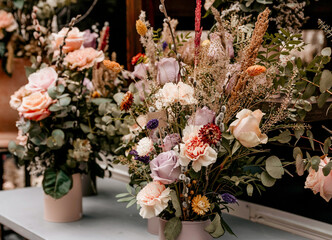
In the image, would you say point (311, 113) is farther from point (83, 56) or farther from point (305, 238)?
point (83, 56)

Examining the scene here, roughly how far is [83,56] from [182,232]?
64 centimetres

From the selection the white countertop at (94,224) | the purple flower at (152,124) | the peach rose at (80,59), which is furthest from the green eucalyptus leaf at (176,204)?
the peach rose at (80,59)

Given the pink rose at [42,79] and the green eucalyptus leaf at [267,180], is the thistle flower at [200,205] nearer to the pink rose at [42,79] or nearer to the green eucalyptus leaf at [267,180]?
the green eucalyptus leaf at [267,180]

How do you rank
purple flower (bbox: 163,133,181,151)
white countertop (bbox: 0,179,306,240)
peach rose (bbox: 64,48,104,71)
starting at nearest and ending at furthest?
purple flower (bbox: 163,133,181,151)
white countertop (bbox: 0,179,306,240)
peach rose (bbox: 64,48,104,71)

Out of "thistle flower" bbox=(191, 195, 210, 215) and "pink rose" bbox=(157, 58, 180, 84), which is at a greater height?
"pink rose" bbox=(157, 58, 180, 84)

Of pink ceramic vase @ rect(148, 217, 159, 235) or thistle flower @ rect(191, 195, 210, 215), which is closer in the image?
thistle flower @ rect(191, 195, 210, 215)

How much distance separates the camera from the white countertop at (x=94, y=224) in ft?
4.16

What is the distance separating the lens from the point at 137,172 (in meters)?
1.09

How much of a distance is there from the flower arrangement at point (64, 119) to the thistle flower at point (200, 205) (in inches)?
18.4

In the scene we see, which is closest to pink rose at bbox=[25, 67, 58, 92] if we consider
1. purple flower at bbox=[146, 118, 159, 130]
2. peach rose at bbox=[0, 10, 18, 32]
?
purple flower at bbox=[146, 118, 159, 130]

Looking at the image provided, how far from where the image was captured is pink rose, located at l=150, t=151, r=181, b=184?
3.12 ft

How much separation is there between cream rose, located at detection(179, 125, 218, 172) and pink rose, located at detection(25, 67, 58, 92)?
1.83 feet

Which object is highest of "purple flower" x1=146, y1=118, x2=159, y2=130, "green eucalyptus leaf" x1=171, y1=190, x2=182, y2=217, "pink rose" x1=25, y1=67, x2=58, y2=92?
"pink rose" x1=25, y1=67, x2=58, y2=92

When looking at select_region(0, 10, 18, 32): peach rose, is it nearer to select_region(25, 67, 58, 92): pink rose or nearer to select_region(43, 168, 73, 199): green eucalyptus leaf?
select_region(25, 67, 58, 92): pink rose
